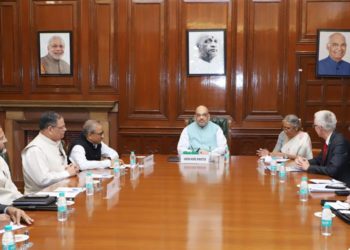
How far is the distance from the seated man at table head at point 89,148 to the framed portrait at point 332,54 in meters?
3.70

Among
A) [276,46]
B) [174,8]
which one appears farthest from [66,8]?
[276,46]

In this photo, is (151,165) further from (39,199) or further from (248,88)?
(248,88)

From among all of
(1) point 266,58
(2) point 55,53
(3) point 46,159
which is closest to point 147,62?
(2) point 55,53

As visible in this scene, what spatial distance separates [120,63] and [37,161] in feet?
11.4

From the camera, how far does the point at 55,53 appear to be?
22.1 ft

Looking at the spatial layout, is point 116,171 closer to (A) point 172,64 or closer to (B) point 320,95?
(A) point 172,64

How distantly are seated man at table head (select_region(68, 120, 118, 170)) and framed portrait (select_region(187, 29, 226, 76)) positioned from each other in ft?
8.79

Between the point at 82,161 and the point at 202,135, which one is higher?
the point at 202,135

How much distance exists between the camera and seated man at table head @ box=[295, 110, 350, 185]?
3.65 metres

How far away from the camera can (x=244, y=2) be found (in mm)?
6418

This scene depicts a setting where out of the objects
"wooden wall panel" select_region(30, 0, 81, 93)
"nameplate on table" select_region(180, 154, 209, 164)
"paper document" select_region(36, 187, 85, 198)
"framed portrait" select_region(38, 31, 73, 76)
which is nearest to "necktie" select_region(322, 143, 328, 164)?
"nameplate on table" select_region(180, 154, 209, 164)

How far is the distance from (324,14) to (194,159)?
3421mm

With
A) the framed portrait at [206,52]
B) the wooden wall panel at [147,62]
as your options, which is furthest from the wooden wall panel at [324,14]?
the wooden wall panel at [147,62]

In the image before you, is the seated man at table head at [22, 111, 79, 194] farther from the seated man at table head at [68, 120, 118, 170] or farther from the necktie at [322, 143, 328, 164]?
the necktie at [322, 143, 328, 164]
